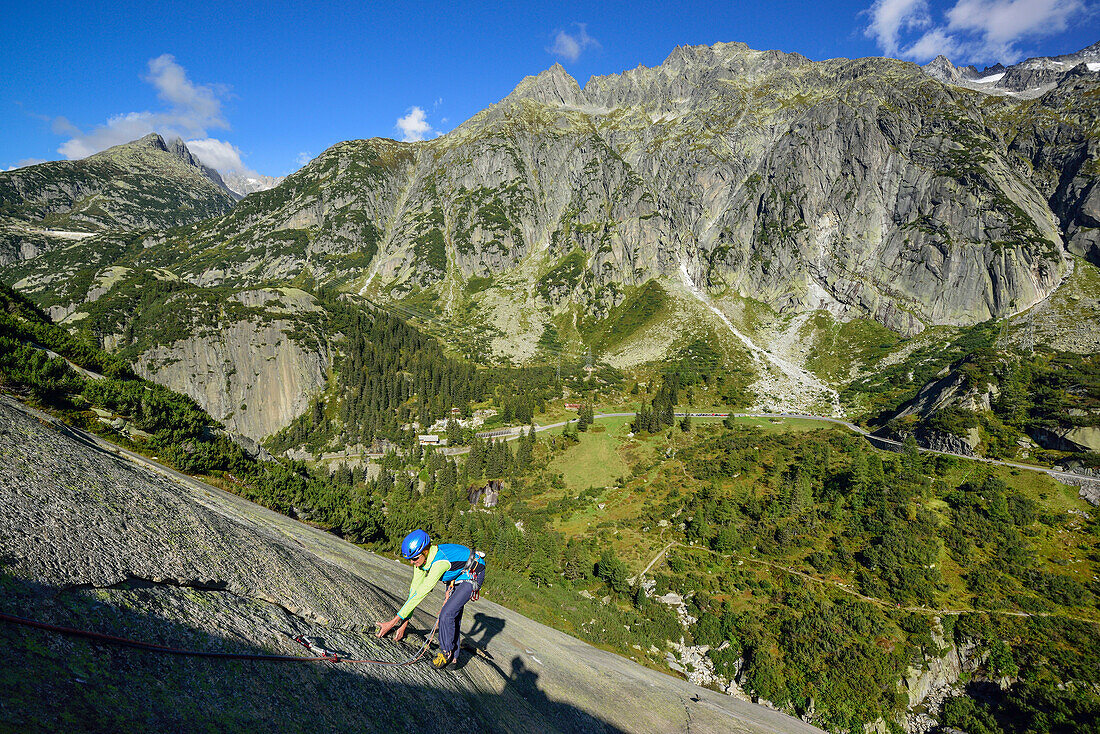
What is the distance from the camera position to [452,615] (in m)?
9.00

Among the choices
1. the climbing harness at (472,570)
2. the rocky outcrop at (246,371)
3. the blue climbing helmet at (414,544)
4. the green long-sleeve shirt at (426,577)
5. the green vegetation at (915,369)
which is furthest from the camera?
the green vegetation at (915,369)

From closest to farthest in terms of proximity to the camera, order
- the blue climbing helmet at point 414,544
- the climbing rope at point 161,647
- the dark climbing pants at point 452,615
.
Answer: the climbing rope at point 161,647
the blue climbing helmet at point 414,544
the dark climbing pants at point 452,615

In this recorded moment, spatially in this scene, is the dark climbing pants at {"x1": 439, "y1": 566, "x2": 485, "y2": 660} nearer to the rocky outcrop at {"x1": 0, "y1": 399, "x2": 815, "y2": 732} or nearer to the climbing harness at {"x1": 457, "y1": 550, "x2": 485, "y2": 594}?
the climbing harness at {"x1": 457, "y1": 550, "x2": 485, "y2": 594}

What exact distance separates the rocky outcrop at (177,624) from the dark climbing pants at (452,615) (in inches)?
21.8

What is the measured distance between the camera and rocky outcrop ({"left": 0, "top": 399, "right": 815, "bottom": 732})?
4.09 meters

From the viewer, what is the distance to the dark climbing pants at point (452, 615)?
8.79 meters

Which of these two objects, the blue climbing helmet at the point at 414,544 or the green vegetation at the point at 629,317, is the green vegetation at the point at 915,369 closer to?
the green vegetation at the point at 629,317

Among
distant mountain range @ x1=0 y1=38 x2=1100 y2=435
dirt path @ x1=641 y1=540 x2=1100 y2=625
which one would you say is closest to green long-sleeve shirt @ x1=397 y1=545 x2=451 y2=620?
dirt path @ x1=641 y1=540 x2=1100 y2=625

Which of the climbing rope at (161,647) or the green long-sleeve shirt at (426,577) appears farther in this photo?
the green long-sleeve shirt at (426,577)

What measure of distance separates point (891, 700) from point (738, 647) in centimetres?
1207

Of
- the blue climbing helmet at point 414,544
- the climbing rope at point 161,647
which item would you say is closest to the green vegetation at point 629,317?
the blue climbing helmet at point 414,544

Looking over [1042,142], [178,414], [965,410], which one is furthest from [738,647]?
[1042,142]

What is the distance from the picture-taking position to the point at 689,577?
52.4m

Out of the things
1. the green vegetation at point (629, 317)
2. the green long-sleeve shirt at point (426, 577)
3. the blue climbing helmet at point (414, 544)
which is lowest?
the green long-sleeve shirt at point (426, 577)
